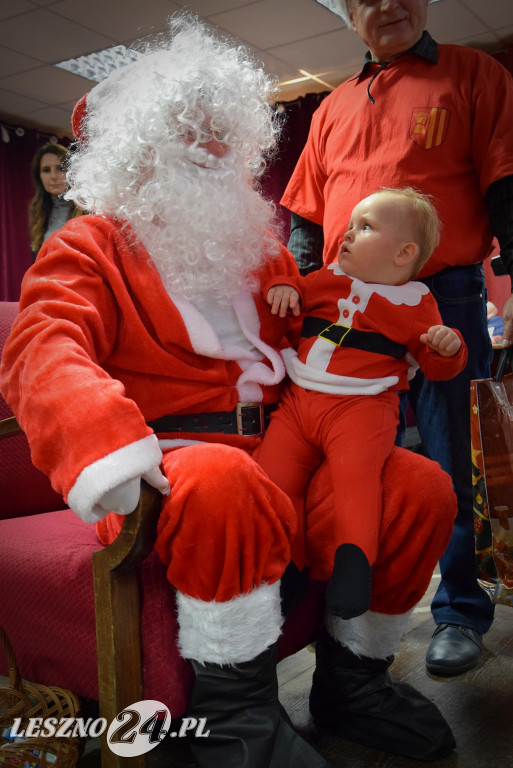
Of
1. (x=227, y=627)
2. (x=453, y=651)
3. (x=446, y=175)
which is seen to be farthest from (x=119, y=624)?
(x=446, y=175)

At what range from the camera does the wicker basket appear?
110 centimetres

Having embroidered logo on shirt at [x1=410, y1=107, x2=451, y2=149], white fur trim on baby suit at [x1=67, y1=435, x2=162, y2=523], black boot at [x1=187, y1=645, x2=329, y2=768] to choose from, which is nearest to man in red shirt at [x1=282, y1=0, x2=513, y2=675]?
embroidered logo on shirt at [x1=410, y1=107, x2=451, y2=149]

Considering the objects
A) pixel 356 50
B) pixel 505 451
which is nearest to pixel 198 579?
pixel 505 451

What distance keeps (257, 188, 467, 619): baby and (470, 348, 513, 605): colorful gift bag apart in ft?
0.47

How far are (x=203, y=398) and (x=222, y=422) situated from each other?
0.06 metres

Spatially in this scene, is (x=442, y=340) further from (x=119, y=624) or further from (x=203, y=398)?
(x=119, y=624)

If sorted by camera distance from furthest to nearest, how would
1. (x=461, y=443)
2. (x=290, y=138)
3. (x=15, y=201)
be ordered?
1. (x=15, y=201)
2. (x=290, y=138)
3. (x=461, y=443)

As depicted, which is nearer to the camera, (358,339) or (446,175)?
(358,339)

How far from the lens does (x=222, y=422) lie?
1.35 metres

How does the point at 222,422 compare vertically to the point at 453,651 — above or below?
above

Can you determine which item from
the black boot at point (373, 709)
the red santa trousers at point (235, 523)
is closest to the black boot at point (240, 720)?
the red santa trousers at point (235, 523)

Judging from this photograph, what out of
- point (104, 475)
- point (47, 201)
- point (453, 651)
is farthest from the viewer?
point (47, 201)

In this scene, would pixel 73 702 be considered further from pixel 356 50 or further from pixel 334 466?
pixel 356 50

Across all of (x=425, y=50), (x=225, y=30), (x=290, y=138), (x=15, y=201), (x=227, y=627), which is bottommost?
(x=227, y=627)
